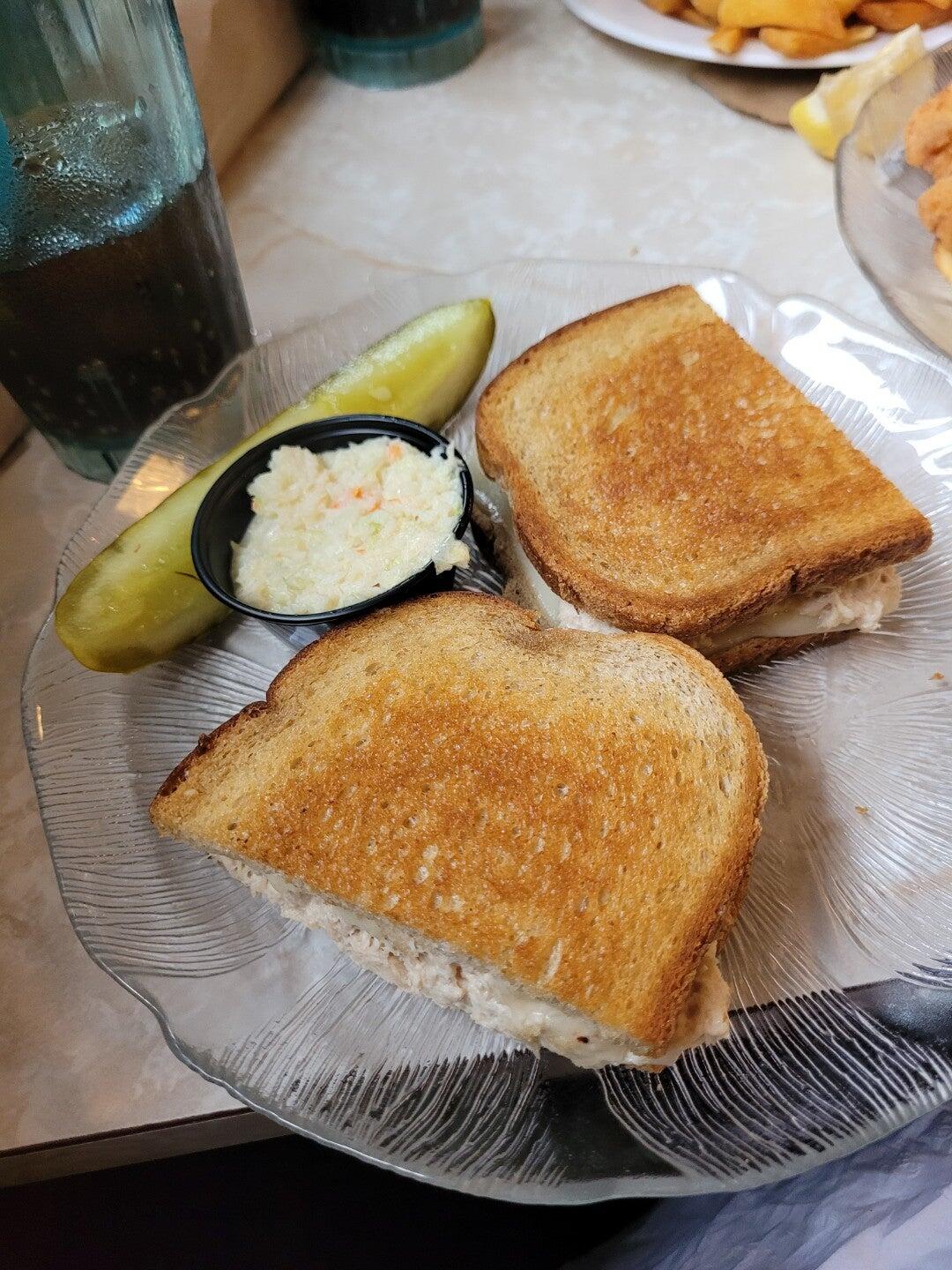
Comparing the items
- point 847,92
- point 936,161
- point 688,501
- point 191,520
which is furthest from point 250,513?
point 847,92

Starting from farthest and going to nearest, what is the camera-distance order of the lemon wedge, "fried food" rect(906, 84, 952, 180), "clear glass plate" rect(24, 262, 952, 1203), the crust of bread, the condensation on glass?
the lemon wedge < "fried food" rect(906, 84, 952, 180) < the crust of bread < the condensation on glass < "clear glass plate" rect(24, 262, 952, 1203)

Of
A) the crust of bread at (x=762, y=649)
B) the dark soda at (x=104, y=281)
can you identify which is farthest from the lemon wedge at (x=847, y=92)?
the dark soda at (x=104, y=281)

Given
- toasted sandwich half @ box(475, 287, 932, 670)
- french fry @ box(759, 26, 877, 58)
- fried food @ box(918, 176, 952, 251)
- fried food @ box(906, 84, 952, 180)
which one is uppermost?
french fry @ box(759, 26, 877, 58)

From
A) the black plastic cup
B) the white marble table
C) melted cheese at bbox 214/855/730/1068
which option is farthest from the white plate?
melted cheese at bbox 214/855/730/1068

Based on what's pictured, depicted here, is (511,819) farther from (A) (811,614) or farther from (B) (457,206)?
(B) (457,206)

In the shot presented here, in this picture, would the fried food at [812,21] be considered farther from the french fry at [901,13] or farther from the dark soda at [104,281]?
the dark soda at [104,281]

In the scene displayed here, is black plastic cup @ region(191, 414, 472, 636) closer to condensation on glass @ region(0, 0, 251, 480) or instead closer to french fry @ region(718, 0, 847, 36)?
condensation on glass @ region(0, 0, 251, 480)
